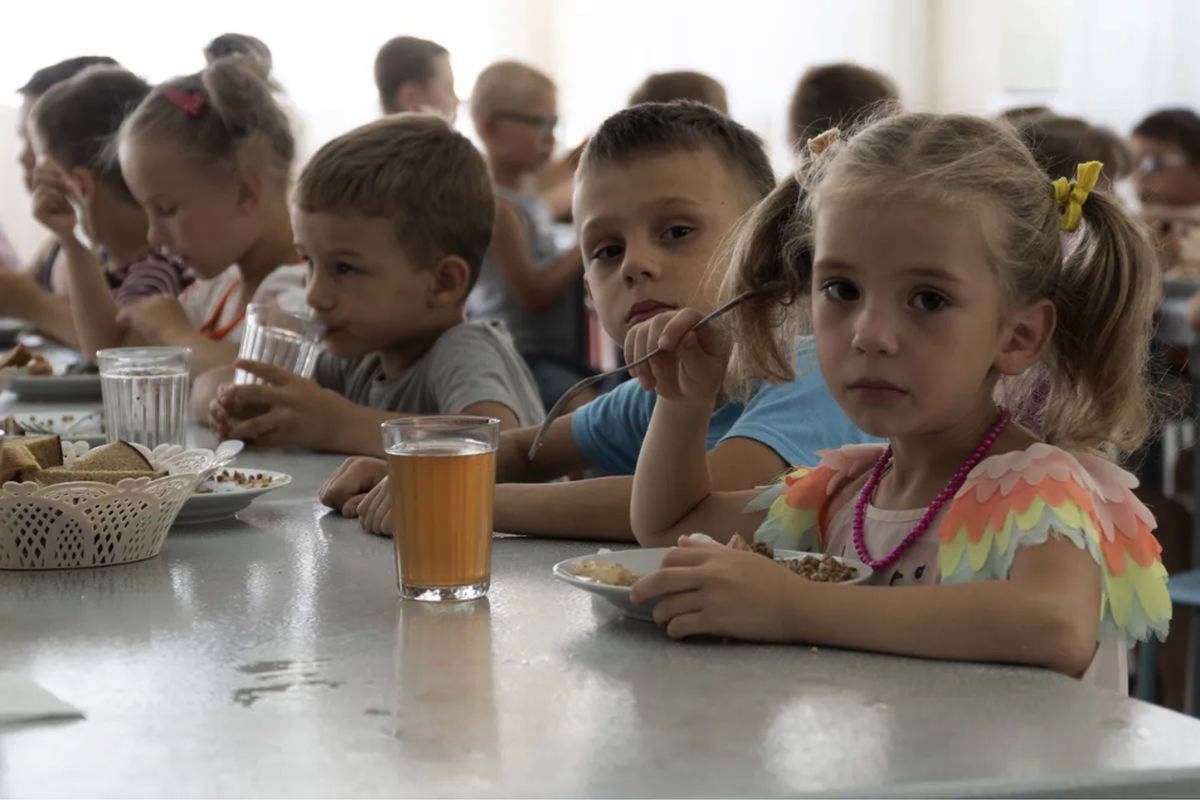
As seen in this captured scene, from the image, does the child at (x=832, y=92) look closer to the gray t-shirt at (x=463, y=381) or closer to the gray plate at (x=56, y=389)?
the gray t-shirt at (x=463, y=381)

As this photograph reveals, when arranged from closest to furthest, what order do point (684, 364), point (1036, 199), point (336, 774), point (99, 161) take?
point (336, 774), point (1036, 199), point (684, 364), point (99, 161)

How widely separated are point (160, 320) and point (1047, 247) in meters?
1.72

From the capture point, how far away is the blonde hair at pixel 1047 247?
956 mm

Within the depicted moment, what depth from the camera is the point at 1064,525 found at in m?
0.88

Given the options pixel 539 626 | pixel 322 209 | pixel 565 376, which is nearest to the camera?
pixel 539 626

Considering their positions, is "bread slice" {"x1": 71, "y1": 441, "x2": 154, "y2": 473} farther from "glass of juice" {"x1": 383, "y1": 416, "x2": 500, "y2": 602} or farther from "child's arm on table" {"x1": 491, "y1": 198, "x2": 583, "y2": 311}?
"child's arm on table" {"x1": 491, "y1": 198, "x2": 583, "y2": 311}

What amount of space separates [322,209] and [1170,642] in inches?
66.8

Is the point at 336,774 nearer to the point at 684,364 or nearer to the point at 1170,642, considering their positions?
the point at 684,364

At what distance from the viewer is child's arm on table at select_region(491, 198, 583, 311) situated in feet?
11.7

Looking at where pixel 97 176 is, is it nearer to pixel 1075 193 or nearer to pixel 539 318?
pixel 539 318

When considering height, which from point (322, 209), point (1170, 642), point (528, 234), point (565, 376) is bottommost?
point (1170, 642)

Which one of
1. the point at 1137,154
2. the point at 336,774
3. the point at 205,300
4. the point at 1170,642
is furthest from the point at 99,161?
the point at 1137,154

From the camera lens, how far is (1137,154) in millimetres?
4371

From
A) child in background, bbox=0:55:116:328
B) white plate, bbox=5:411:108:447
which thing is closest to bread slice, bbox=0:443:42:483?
white plate, bbox=5:411:108:447
